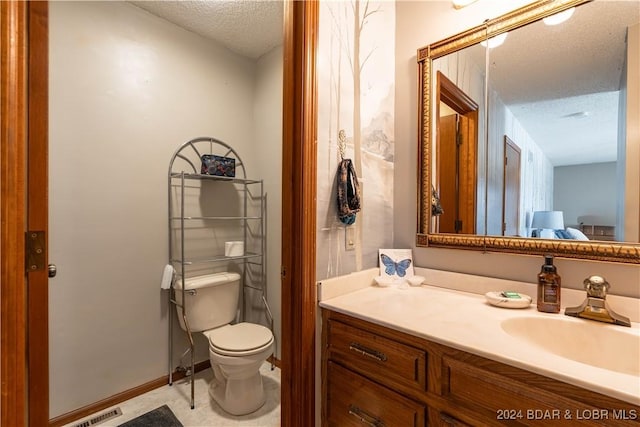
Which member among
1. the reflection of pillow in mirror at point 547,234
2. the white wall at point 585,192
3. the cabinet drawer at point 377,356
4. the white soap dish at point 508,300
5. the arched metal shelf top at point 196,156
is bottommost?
the cabinet drawer at point 377,356

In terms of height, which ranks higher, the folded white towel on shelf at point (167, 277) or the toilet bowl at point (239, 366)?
the folded white towel on shelf at point (167, 277)

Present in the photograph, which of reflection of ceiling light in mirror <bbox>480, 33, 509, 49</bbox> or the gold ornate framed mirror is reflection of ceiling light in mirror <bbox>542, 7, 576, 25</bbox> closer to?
the gold ornate framed mirror

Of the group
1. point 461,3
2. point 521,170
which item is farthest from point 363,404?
point 461,3

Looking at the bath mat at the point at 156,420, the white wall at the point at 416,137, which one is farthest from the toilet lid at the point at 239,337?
the white wall at the point at 416,137

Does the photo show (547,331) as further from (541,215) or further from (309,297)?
(309,297)

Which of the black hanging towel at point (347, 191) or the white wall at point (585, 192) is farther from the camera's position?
the black hanging towel at point (347, 191)

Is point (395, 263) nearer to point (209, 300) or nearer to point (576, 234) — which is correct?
point (576, 234)

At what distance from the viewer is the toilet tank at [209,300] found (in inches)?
75.5

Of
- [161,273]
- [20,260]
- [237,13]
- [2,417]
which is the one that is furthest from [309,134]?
[161,273]

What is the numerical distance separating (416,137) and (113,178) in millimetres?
1779

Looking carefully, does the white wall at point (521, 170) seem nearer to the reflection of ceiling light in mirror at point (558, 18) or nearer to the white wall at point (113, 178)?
the reflection of ceiling light in mirror at point (558, 18)

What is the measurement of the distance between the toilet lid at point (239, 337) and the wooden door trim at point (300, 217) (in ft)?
1.93

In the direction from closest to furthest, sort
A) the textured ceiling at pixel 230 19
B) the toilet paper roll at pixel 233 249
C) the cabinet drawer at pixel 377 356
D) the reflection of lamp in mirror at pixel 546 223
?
the cabinet drawer at pixel 377 356, the reflection of lamp in mirror at pixel 546 223, the textured ceiling at pixel 230 19, the toilet paper roll at pixel 233 249

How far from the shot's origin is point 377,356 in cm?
97
